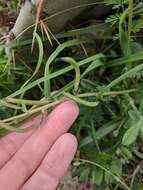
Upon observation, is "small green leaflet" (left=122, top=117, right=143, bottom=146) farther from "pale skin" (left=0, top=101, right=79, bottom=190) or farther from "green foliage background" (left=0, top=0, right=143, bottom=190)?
"pale skin" (left=0, top=101, right=79, bottom=190)

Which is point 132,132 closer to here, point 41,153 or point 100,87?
point 100,87

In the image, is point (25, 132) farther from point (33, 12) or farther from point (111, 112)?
point (33, 12)

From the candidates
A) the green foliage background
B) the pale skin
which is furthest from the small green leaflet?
the pale skin

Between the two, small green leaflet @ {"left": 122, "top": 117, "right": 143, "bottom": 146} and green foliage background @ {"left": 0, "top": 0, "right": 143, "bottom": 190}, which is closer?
small green leaflet @ {"left": 122, "top": 117, "right": 143, "bottom": 146}

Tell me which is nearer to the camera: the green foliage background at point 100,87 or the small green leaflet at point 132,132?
the small green leaflet at point 132,132

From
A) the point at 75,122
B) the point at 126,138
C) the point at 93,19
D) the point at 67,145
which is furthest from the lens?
the point at 93,19

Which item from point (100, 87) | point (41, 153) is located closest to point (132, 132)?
point (100, 87)

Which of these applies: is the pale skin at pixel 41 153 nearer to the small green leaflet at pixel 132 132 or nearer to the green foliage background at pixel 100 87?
the green foliage background at pixel 100 87

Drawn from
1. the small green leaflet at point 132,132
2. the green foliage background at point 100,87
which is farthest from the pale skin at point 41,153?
the small green leaflet at point 132,132

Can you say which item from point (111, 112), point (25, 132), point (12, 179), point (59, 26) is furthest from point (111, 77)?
point (12, 179)
